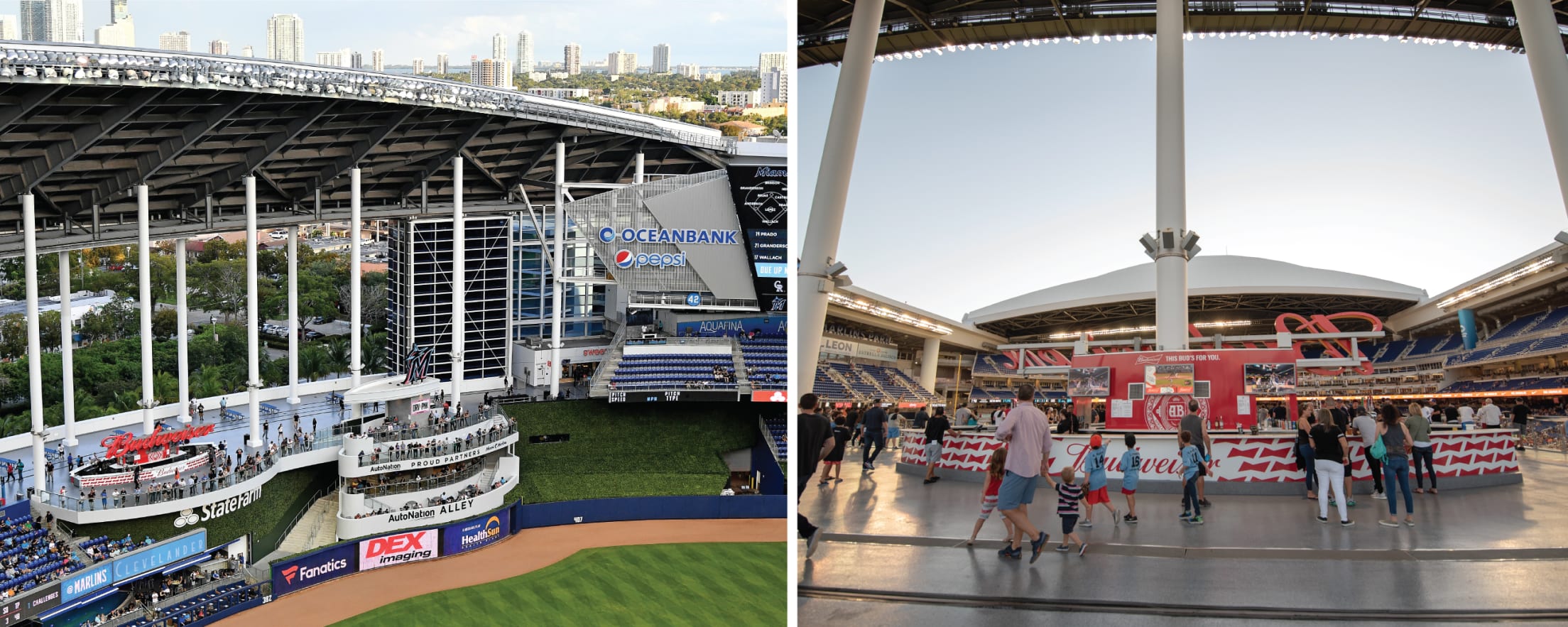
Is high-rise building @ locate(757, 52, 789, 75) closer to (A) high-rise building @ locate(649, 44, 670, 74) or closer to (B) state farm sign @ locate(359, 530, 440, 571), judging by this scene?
→ (A) high-rise building @ locate(649, 44, 670, 74)

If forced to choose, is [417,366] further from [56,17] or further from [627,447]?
[56,17]

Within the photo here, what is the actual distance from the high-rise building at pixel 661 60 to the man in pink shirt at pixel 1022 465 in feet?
195

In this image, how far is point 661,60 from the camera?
64.6 m

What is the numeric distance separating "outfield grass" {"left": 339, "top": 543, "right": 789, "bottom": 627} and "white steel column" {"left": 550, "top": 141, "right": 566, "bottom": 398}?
9987mm

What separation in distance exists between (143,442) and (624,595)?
37.7ft

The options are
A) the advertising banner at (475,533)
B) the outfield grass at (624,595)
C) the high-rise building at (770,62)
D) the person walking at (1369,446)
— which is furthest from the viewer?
the high-rise building at (770,62)

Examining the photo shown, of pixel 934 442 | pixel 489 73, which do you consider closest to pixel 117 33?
pixel 489 73

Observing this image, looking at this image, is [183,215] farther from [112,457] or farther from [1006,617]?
[1006,617]

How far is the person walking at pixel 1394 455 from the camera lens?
765cm

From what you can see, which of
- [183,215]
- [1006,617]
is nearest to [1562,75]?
[1006,617]

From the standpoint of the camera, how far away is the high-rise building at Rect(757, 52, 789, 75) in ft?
209

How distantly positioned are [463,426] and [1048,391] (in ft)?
133

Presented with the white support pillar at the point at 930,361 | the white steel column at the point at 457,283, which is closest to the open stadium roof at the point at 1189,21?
the white steel column at the point at 457,283

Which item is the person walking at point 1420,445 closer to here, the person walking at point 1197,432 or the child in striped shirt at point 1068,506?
the person walking at point 1197,432
